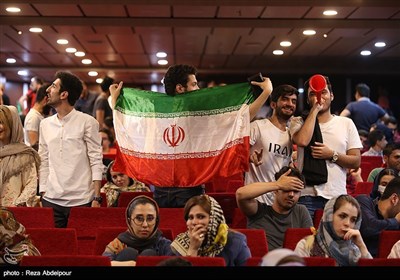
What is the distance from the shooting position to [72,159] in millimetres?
6953

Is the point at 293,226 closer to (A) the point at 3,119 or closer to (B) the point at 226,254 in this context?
(B) the point at 226,254

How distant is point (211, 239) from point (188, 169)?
66.8 inches

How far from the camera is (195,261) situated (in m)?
4.84

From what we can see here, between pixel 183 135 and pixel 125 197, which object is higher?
pixel 183 135

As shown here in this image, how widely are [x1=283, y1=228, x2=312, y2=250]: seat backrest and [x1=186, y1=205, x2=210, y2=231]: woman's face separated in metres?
0.75

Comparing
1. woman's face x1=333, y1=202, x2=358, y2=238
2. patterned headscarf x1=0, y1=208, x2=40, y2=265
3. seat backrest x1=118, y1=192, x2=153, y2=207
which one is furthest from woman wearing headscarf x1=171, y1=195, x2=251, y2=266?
seat backrest x1=118, y1=192, x2=153, y2=207

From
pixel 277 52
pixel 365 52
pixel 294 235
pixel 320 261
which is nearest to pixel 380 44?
pixel 365 52

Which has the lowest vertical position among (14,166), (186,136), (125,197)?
(125,197)

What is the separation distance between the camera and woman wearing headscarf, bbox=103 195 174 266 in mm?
5660

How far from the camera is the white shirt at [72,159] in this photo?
6953 mm

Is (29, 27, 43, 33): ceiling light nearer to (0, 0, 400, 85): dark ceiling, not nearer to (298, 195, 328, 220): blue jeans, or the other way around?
(0, 0, 400, 85): dark ceiling

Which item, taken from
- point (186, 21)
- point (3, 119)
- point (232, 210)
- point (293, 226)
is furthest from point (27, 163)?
point (186, 21)

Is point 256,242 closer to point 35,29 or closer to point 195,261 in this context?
point 195,261

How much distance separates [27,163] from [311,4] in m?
6.50
